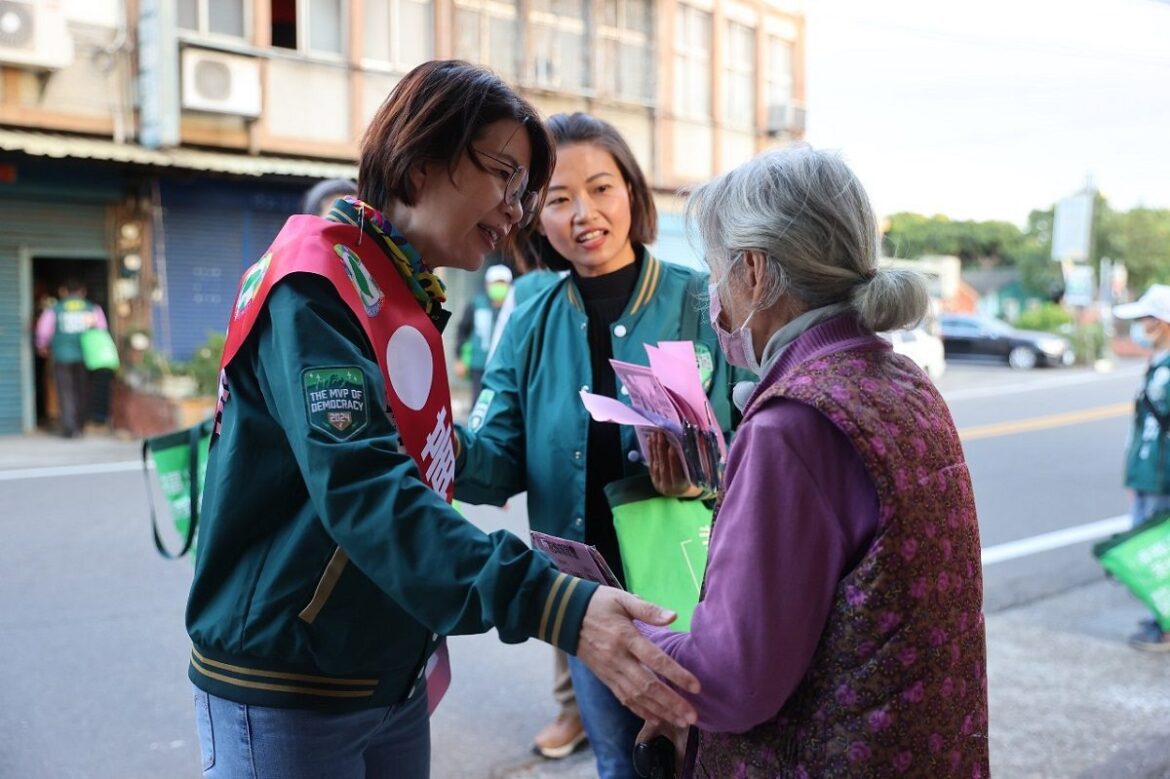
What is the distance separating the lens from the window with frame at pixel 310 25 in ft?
50.8

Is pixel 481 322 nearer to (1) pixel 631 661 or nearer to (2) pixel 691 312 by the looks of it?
(2) pixel 691 312

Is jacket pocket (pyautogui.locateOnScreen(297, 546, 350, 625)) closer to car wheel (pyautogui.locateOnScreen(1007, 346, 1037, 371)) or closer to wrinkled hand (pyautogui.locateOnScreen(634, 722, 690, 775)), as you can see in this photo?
wrinkled hand (pyautogui.locateOnScreen(634, 722, 690, 775))

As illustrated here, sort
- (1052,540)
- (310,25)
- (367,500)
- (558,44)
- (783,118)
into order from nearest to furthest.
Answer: (367,500)
(1052,540)
(310,25)
(558,44)
(783,118)

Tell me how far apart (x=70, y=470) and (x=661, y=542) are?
9617 millimetres

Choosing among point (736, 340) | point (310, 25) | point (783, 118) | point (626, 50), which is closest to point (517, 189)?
point (736, 340)

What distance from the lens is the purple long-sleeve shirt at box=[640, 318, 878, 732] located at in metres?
1.48

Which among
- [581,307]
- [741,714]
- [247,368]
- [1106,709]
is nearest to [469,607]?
[741,714]

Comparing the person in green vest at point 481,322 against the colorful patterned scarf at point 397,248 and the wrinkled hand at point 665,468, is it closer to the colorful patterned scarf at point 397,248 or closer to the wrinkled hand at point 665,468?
the wrinkled hand at point 665,468

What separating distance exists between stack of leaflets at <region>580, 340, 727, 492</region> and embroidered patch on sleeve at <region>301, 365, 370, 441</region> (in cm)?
73

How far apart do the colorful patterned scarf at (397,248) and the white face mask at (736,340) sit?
0.51 metres

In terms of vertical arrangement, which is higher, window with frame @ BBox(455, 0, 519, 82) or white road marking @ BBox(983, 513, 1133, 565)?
window with frame @ BBox(455, 0, 519, 82)

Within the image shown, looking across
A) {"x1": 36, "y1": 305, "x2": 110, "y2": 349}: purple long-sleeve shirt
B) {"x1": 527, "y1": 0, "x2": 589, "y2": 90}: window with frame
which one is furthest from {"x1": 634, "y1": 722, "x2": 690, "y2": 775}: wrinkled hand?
{"x1": 527, "y1": 0, "x2": 589, "y2": 90}: window with frame

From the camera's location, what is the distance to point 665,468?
2.42m

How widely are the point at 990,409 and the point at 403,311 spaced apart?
17.6 m
